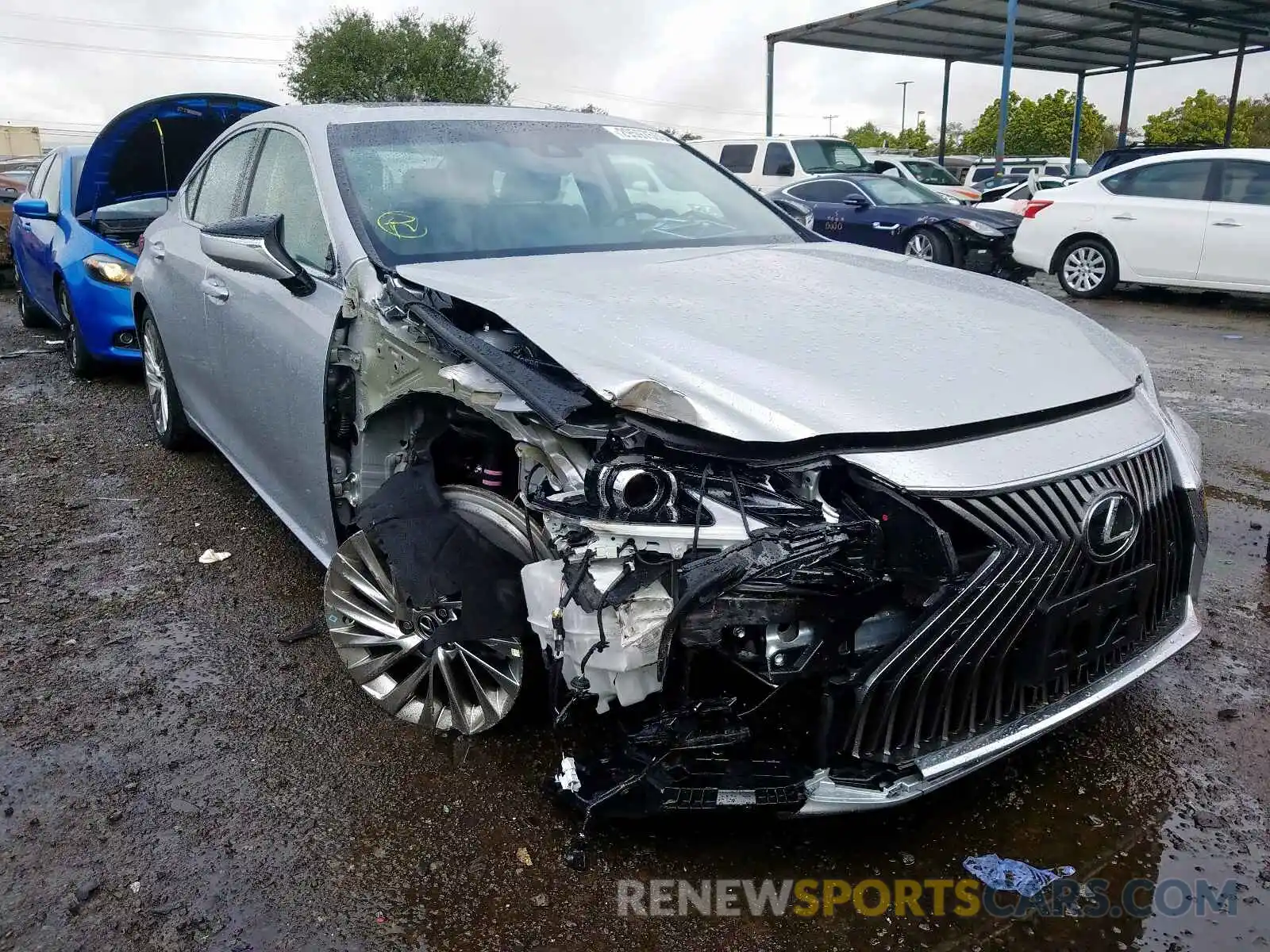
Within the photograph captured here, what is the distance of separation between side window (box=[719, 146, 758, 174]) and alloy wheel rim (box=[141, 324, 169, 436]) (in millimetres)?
11494

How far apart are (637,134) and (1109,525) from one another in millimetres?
2676

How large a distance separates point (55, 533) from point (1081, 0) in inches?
890

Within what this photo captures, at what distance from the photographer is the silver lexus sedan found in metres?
Answer: 1.98

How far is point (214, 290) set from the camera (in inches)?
150

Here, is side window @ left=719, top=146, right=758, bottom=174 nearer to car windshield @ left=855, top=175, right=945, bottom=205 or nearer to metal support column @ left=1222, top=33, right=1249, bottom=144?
car windshield @ left=855, top=175, right=945, bottom=205

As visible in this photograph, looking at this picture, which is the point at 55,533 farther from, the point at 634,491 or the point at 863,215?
the point at 863,215

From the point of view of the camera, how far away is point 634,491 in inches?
78.4

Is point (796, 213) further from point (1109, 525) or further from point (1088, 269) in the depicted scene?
point (1088, 269)

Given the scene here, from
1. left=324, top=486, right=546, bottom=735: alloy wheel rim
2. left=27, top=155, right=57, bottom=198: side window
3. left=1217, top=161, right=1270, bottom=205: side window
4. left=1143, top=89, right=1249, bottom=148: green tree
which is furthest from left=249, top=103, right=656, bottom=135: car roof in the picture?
left=1143, top=89, right=1249, bottom=148: green tree

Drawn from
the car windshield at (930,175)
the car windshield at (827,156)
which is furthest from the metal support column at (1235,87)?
the car windshield at (827,156)

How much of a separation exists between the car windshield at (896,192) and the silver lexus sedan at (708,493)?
9.90m

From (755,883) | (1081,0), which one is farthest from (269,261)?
(1081,0)

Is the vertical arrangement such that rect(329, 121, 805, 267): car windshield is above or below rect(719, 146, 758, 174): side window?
above

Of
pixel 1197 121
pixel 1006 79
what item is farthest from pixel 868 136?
pixel 1006 79
